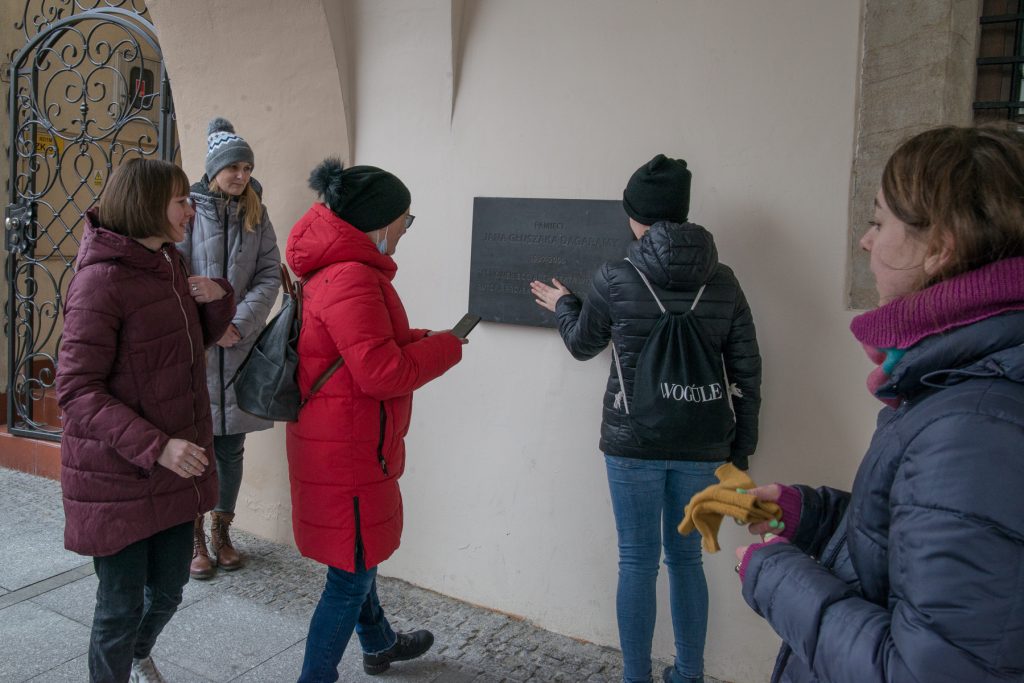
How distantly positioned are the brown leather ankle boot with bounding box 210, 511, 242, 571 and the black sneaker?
115cm

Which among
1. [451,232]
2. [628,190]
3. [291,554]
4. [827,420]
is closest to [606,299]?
[628,190]

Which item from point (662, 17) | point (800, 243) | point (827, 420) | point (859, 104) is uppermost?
point (662, 17)

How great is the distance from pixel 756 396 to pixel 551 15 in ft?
5.76

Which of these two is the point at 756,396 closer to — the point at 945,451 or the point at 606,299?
the point at 606,299

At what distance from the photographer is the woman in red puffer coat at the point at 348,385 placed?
7.82ft

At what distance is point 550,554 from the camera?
11.3 feet

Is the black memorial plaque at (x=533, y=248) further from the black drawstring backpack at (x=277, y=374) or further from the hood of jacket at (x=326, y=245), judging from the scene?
the black drawstring backpack at (x=277, y=374)

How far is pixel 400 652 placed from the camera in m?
3.04

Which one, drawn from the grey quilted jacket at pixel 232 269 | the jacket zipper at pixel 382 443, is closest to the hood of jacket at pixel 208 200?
the grey quilted jacket at pixel 232 269

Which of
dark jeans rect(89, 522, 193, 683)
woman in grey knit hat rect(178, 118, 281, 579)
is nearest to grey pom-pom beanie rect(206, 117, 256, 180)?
woman in grey knit hat rect(178, 118, 281, 579)

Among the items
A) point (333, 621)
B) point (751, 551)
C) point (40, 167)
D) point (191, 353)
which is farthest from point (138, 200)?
point (40, 167)

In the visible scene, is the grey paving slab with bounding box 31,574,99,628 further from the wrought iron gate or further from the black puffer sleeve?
the black puffer sleeve

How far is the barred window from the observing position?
266 cm

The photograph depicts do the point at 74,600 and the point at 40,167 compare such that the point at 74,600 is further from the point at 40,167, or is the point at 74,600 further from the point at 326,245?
the point at 40,167
